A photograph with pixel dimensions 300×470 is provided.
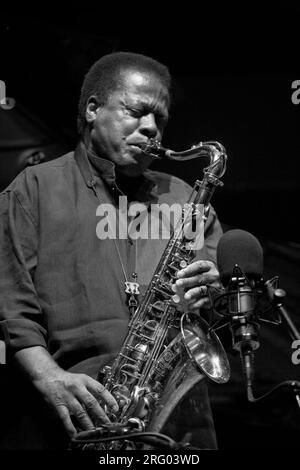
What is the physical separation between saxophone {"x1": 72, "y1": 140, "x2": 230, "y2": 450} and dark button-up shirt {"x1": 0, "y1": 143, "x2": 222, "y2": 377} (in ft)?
0.23

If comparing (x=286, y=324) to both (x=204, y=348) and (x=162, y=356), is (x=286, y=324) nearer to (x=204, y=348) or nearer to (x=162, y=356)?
(x=204, y=348)

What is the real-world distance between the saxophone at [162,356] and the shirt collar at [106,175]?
0.24 meters

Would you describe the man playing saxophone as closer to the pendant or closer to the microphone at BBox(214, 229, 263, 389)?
the pendant

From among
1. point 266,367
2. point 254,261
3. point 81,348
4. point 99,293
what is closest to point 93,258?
point 99,293

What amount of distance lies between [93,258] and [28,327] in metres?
0.43

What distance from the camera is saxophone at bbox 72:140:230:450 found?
292cm

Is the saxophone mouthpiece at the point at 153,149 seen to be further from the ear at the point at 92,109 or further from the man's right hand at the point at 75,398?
the man's right hand at the point at 75,398

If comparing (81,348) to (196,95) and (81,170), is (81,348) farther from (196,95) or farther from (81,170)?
(196,95)

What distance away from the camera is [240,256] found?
2.73 meters

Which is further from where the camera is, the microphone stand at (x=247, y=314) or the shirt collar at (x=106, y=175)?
the shirt collar at (x=106, y=175)

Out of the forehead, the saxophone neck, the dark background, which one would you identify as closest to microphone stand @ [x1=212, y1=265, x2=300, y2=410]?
the saxophone neck

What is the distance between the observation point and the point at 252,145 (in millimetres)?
4539

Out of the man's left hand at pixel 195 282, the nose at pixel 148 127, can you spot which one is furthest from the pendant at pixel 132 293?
the nose at pixel 148 127

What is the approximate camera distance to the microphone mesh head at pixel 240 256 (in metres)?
2.71
